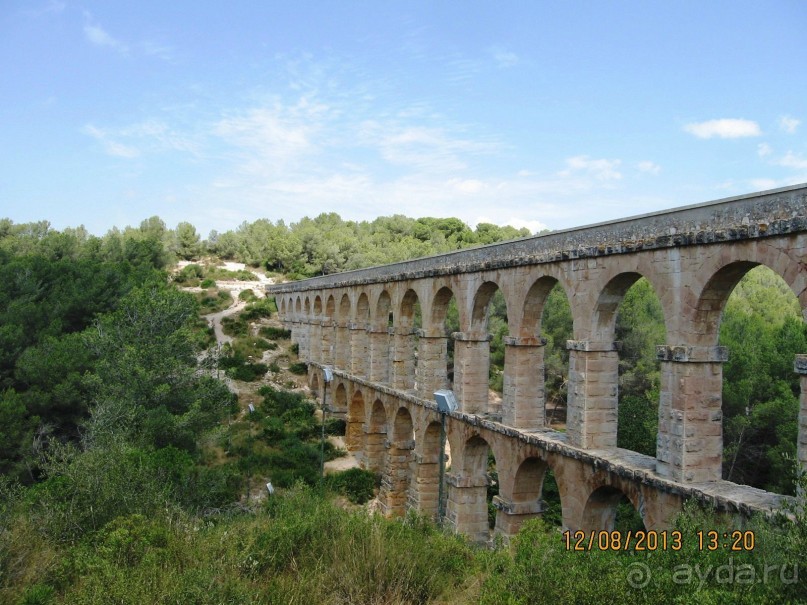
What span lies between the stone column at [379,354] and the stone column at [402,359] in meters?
2.34

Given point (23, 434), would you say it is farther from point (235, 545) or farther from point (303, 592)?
point (303, 592)

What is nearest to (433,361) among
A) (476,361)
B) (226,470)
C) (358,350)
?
(476,361)

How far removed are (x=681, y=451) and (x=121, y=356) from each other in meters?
17.5

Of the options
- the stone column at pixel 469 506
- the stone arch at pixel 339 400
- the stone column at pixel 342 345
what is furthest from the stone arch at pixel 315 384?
the stone column at pixel 469 506

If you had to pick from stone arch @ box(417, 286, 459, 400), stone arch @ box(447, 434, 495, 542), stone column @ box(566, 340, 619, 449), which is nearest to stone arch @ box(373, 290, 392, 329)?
→ stone arch @ box(417, 286, 459, 400)

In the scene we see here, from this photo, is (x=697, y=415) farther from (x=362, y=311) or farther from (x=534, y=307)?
(x=362, y=311)

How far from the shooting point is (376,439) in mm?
24406

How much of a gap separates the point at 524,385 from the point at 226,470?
10.0 metres

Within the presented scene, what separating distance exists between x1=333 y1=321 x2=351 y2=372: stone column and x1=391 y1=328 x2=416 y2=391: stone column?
7566mm

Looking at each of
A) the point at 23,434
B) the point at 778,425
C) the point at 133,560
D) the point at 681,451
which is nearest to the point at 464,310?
the point at 681,451

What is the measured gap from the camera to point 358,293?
26.9 meters

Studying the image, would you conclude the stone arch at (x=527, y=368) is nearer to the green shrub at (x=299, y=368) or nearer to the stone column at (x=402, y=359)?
the stone column at (x=402, y=359)

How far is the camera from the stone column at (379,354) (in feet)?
80.9

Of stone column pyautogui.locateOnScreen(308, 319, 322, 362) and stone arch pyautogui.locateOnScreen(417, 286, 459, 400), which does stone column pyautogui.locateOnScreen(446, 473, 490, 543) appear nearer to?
stone arch pyautogui.locateOnScreen(417, 286, 459, 400)
